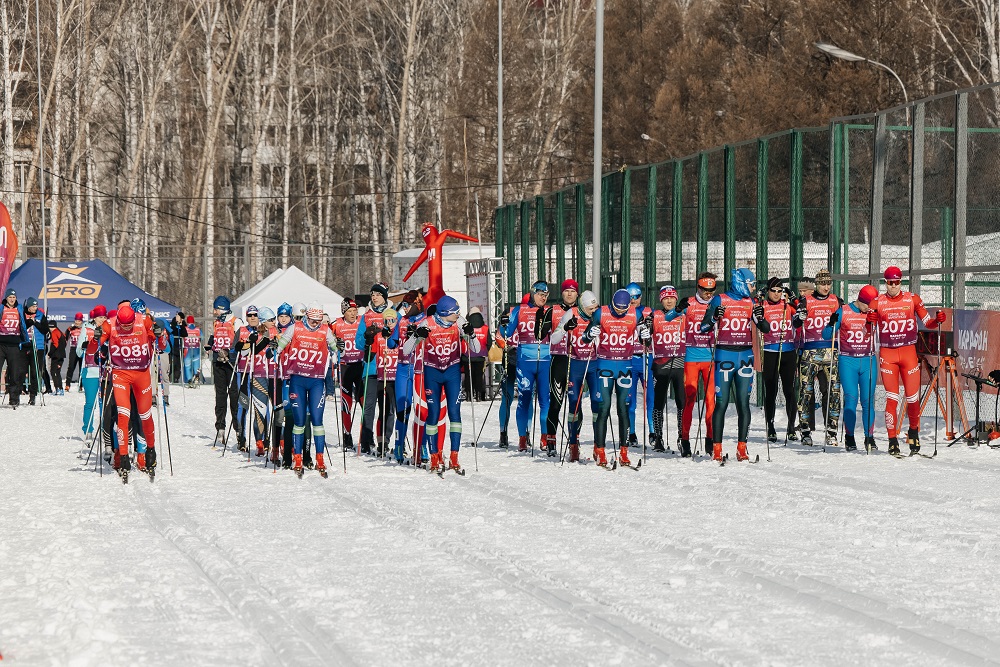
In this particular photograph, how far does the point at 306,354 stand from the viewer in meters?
15.2

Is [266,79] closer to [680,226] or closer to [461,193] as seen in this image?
[461,193]

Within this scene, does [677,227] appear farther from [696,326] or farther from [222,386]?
[696,326]

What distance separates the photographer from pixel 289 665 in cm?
688

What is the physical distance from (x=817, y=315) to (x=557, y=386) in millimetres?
2948

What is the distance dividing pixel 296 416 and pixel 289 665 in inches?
336

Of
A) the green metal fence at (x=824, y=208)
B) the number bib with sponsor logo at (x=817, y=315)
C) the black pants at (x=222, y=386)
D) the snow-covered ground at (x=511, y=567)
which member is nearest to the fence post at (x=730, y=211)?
the green metal fence at (x=824, y=208)

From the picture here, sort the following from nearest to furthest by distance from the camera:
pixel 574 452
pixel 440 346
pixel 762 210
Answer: pixel 440 346
pixel 574 452
pixel 762 210

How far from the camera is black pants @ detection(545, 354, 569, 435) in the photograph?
1708 centimetres

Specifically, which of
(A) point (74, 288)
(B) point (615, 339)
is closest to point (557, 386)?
(B) point (615, 339)

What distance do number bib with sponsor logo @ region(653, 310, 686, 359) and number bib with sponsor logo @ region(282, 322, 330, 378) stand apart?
13.4 feet

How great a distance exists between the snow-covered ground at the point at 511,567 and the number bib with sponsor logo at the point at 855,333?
161 centimetres

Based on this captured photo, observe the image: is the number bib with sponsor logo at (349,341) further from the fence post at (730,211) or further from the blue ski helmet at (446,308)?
the fence post at (730,211)

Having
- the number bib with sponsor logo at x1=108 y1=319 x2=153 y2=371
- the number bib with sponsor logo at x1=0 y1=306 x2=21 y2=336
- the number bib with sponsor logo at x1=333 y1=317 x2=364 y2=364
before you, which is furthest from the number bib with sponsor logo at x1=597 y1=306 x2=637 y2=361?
the number bib with sponsor logo at x1=0 y1=306 x2=21 y2=336

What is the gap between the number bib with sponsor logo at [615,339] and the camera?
1548cm
